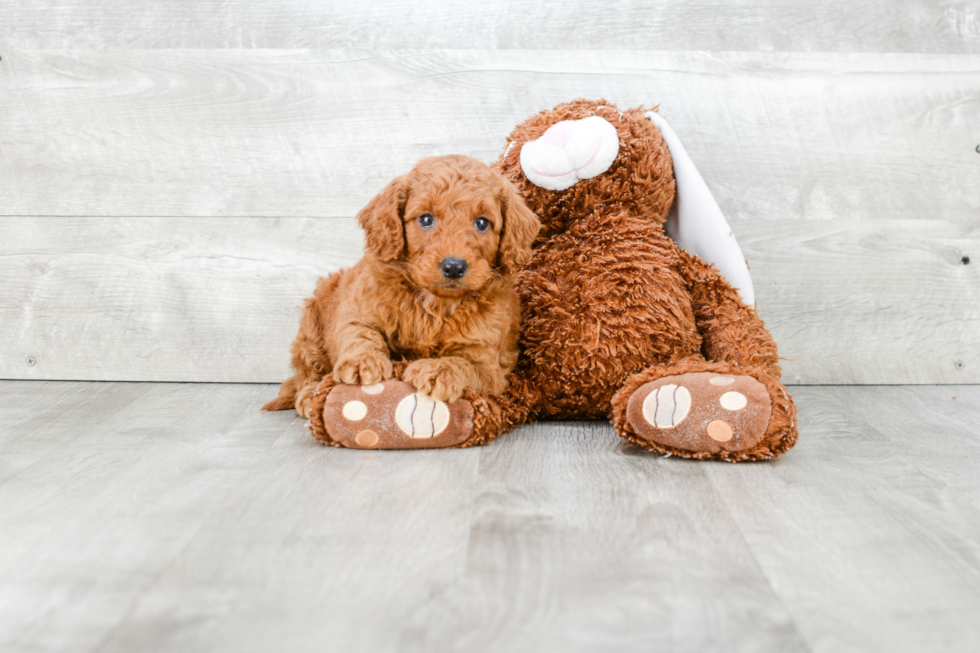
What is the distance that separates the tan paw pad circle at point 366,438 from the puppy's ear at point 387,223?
329 mm

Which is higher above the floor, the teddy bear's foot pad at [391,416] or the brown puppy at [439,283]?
the brown puppy at [439,283]

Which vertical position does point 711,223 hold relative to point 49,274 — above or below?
above

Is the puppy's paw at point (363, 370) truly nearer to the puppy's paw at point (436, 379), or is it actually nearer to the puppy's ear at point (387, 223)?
the puppy's paw at point (436, 379)

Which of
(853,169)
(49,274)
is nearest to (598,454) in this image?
(853,169)

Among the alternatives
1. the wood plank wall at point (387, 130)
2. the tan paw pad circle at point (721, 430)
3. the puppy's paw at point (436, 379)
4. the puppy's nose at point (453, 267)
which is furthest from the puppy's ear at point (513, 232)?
the wood plank wall at point (387, 130)

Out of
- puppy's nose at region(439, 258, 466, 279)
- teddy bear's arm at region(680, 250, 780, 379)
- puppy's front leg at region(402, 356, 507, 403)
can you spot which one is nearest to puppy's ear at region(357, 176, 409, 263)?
puppy's nose at region(439, 258, 466, 279)

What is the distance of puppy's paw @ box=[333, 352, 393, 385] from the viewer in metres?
1.44

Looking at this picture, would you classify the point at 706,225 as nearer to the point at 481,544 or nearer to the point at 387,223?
the point at 387,223

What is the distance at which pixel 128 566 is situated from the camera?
0.99 m

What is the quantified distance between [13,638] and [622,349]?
1.12 meters

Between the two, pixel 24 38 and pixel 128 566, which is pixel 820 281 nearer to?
pixel 128 566

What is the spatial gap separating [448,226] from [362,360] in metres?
0.30

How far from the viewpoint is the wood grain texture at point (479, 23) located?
6.52 feet

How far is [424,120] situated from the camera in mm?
2004
